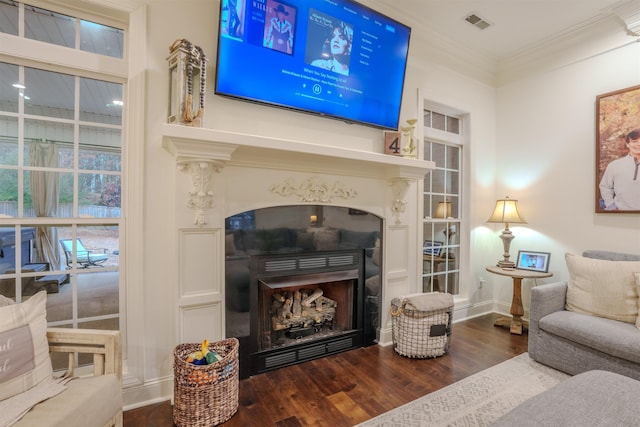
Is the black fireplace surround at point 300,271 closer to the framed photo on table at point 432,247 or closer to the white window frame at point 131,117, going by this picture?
the white window frame at point 131,117

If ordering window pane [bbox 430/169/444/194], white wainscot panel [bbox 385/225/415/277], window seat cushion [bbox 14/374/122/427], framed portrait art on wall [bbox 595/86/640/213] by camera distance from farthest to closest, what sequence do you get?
window pane [bbox 430/169/444/194] < white wainscot panel [bbox 385/225/415/277] < framed portrait art on wall [bbox 595/86/640/213] < window seat cushion [bbox 14/374/122/427]

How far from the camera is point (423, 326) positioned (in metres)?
2.51

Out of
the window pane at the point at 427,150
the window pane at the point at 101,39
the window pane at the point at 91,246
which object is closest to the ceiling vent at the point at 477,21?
the window pane at the point at 427,150

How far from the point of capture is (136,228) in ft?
6.11

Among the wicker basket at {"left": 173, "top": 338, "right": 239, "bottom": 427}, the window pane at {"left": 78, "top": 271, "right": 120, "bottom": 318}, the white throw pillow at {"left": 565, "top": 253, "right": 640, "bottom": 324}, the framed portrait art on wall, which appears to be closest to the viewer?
the wicker basket at {"left": 173, "top": 338, "right": 239, "bottom": 427}

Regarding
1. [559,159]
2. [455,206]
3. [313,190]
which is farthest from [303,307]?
[559,159]

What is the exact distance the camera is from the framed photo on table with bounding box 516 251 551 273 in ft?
10.2

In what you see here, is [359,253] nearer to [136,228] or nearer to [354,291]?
[354,291]

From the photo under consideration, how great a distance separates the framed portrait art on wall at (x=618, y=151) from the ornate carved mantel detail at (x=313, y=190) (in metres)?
2.45

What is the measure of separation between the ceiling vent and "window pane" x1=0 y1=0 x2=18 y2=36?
339 centimetres

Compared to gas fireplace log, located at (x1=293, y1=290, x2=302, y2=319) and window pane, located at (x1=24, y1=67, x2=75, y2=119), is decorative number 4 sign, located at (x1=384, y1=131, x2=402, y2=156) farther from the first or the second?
window pane, located at (x1=24, y1=67, x2=75, y2=119)

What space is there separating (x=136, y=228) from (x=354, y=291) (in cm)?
179

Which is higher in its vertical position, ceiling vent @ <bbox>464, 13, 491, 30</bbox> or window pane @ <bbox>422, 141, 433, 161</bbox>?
ceiling vent @ <bbox>464, 13, 491, 30</bbox>

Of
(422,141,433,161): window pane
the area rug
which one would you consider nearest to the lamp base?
the area rug
